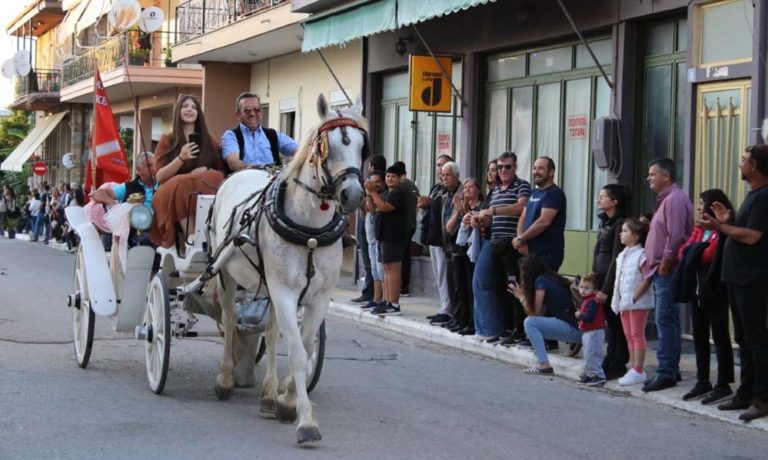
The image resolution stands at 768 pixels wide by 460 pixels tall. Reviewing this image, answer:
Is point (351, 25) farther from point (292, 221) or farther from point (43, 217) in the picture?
point (43, 217)

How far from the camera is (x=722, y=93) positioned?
39.8ft

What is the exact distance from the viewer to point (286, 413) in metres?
7.73

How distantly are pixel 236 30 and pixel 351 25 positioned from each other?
304 inches

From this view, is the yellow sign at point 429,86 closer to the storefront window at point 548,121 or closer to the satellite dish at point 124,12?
the storefront window at point 548,121

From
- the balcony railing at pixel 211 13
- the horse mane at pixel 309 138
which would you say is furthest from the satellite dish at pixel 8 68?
the horse mane at pixel 309 138

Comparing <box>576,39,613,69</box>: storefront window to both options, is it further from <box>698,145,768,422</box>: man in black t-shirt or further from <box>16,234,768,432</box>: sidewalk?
<box>698,145,768,422</box>: man in black t-shirt

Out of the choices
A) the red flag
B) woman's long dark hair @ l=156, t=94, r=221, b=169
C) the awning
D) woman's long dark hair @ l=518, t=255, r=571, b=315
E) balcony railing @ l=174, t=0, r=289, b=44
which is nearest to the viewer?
woman's long dark hair @ l=156, t=94, r=221, b=169

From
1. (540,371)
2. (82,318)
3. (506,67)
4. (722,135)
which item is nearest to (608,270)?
(540,371)

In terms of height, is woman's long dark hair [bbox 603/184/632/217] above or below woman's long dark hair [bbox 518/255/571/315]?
above

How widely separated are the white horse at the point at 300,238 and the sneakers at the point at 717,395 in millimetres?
3431

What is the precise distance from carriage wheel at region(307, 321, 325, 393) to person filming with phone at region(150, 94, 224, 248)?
4.46ft

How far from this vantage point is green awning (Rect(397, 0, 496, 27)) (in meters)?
14.0

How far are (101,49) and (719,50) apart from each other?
27564 millimetres

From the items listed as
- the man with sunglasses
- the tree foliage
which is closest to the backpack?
the man with sunglasses
